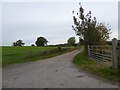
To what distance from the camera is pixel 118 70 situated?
11711 mm

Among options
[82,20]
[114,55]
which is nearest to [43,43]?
[82,20]

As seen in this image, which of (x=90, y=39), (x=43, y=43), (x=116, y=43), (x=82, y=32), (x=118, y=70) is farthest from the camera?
(x=43, y=43)

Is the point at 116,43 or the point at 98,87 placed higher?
the point at 116,43

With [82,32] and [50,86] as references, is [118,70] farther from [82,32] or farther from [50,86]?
[82,32]

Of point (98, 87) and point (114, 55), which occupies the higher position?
point (114, 55)

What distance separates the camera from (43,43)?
138750 mm

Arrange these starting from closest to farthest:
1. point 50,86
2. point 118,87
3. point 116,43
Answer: point 118,87 < point 50,86 < point 116,43

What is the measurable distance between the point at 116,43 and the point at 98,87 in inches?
181

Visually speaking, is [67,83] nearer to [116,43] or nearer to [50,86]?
[50,86]

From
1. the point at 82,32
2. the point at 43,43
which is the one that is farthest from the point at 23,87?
the point at 43,43

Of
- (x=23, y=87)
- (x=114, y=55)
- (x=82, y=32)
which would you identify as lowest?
(x=23, y=87)

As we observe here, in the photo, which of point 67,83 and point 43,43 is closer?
point 67,83

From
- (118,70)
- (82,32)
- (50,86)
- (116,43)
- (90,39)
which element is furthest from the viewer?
(82,32)

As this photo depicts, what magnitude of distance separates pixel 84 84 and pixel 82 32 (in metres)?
21.3
